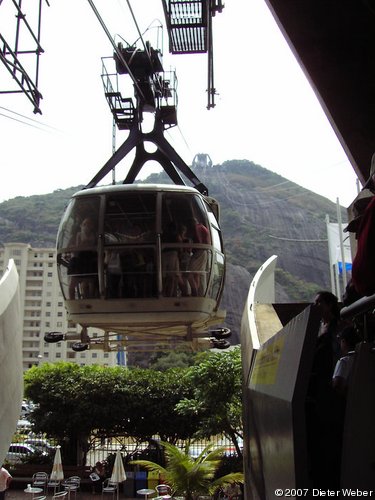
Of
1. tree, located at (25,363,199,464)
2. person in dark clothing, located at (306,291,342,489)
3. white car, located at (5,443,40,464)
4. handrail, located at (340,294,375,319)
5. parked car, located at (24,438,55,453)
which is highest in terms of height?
handrail, located at (340,294,375,319)

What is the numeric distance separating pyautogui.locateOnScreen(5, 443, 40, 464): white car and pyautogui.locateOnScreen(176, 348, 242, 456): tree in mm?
7768

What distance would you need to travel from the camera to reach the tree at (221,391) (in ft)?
53.4

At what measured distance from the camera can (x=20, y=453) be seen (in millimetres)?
21000

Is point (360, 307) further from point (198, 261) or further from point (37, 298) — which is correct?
point (37, 298)

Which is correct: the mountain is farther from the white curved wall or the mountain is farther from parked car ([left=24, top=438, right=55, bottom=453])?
the white curved wall

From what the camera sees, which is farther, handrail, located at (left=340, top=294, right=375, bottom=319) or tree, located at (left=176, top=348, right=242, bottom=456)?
tree, located at (left=176, top=348, right=242, bottom=456)

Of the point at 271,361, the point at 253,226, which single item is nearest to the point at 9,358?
the point at 271,361

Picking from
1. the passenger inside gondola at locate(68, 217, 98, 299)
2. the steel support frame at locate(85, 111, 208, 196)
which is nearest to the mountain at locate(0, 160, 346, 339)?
the steel support frame at locate(85, 111, 208, 196)

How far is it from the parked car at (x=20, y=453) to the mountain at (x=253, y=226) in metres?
79.3

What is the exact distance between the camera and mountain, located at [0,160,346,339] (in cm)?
11612

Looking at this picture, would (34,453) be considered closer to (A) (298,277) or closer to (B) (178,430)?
(B) (178,430)

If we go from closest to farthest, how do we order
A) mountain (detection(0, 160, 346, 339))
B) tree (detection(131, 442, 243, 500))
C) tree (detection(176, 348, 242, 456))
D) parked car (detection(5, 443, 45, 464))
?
1. tree (detection(131, 442, 243, 500))
2. tree (detection(176, 348, 242, 456))
3. parked car (detection(5, 443, 45, 464))
4. mountain (detection(0, 160, 346, 339))

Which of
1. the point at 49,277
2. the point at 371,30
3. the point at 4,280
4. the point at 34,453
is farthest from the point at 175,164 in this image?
the point at 49,277

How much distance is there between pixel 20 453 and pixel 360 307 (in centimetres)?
2157
